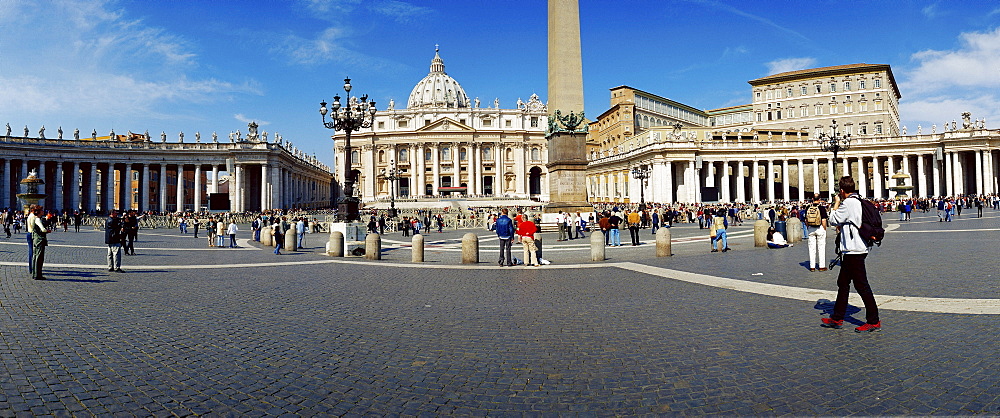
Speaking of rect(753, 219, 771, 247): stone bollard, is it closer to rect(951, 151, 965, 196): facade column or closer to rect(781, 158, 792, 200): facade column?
rect(781, 158, 792, 200): facade column

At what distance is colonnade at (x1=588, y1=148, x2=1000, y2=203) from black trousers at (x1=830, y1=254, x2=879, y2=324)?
54.9 m

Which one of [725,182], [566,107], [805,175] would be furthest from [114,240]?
[805,175]

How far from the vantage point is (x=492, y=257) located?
49.1 ft

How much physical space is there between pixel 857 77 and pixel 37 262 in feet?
285

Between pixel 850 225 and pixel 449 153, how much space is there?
95.4 meters

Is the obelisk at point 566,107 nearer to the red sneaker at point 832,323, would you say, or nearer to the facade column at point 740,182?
the red sneaker at point 832,323

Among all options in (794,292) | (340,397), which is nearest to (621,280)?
(794,292)

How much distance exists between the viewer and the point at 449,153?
99312 millimetres

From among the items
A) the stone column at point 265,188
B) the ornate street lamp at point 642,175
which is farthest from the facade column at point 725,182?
the stone column at point 265,188

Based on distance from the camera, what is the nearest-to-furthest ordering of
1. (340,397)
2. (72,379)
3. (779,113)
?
(340,397)
(72,379)
(779,113)

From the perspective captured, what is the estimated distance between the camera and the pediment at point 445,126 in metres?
96.8

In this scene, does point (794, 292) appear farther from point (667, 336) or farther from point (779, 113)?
point (779, 113)

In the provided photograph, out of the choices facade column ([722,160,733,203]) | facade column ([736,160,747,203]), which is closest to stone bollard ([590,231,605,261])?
facade column ([722,160,733,203])

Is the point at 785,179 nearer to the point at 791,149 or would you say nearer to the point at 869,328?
the point at 791,149
